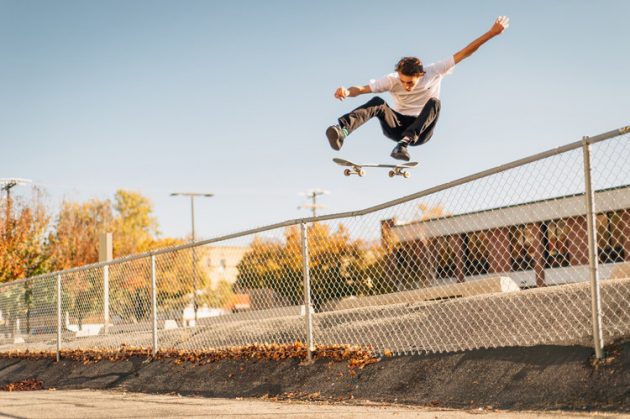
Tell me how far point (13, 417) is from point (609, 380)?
5711mm

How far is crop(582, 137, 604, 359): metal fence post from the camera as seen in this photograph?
5.90 meters

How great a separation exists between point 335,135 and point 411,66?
3.75 ft

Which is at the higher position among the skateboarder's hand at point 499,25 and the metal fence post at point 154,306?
the skateboarder's hand at point 499,25

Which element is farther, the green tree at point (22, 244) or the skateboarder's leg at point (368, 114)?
Answer: the green tree at point (22, 244)

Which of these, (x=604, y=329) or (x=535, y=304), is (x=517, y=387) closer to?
(x=604, y=329)

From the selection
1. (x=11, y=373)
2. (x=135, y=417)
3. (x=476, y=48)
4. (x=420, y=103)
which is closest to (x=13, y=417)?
(x=135, y=417)

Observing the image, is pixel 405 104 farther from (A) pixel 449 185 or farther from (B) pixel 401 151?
(A) pixel 449 185

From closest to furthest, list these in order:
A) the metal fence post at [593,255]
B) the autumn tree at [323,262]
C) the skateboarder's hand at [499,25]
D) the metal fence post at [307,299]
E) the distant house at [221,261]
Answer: the metal fence post at [593,255], the skateboarder's hand at [499,25], the metal fence post at [307,299], the autumn tree at [323,262], the distant house at [221,261]

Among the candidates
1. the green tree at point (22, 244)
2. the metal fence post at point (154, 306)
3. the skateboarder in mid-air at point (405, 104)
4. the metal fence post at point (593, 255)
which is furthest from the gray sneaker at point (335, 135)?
the green tree at point (22, 244)

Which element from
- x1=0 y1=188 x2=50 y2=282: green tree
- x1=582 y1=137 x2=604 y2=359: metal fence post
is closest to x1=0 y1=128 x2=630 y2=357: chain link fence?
x1=582 y1=137 x2=604 y2=359: metal fence post

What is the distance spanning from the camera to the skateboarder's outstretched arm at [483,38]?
738 centimetres

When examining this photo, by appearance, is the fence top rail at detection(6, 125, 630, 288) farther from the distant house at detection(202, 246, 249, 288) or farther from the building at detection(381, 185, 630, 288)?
the distant house at detection(202, 246, 249, 288)

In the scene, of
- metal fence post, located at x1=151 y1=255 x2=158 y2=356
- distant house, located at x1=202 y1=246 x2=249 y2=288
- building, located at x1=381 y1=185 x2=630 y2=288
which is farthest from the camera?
distant house, located at x1=202 y1=246 x2=249 y2=288

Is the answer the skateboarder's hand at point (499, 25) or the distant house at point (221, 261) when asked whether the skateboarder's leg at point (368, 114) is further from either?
the distant house at point (221, 261)
